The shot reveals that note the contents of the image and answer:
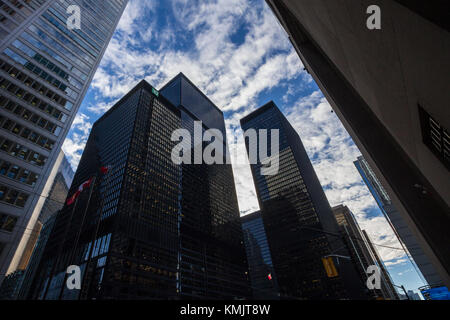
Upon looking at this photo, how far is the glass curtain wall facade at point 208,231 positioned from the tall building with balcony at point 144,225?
1.88 ft

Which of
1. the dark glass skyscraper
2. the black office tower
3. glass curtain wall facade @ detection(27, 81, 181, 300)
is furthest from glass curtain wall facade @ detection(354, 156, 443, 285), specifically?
the dark glass skyscraper

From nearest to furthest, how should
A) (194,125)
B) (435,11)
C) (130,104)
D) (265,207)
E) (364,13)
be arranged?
(435,11) < (364,13) < (130,104) < (265,207) < (194,125)

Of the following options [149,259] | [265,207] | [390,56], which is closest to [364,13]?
[390,56]

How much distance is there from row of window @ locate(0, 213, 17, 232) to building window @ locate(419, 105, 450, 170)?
3405 centimetres

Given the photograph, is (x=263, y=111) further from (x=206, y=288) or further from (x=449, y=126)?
(x=449, y=126)

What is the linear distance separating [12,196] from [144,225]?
63918 mm

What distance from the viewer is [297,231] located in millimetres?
134875

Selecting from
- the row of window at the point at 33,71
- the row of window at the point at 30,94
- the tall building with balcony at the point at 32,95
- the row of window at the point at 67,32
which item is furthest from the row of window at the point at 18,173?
the row of window at the point at 67,32

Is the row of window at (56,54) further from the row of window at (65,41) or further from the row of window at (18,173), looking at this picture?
the row of window at (18,173)

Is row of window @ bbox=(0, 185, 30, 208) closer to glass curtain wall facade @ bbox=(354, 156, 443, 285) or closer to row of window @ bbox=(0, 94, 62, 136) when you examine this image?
row of window @ bbox=(0, 94, 62, 136)

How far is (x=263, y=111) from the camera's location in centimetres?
19188

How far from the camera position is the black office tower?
11819 cm

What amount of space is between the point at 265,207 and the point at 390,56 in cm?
15708

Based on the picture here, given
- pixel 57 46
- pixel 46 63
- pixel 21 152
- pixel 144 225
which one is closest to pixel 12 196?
pixel 21 152
